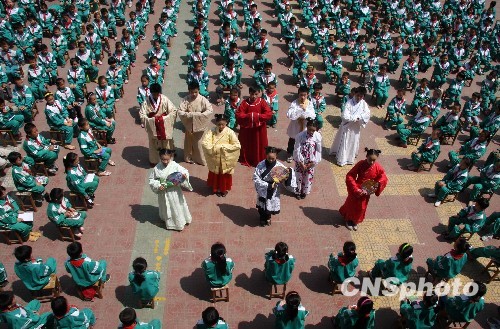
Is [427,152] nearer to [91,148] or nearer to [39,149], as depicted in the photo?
A: [91,148]

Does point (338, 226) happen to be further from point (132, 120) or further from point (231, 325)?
point (132, 120)

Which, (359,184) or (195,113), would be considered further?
(195,113)

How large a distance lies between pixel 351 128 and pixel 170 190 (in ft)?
16.5

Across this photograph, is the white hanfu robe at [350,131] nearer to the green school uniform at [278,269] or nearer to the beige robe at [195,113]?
the beige robe at [195,113]

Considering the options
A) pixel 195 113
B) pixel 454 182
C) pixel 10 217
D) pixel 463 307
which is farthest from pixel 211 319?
pixel 454 182

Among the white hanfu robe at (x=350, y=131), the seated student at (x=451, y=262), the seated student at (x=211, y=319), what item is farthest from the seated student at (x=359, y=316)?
the white hanfu robe at (x=350, y=131)

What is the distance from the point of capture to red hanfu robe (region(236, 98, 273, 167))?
34.0ft

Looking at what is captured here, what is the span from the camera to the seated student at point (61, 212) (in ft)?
27.2

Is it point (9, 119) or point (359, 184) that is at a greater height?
point (359, 184)

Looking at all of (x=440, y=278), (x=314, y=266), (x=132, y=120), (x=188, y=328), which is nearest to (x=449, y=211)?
(x=440, y=278)

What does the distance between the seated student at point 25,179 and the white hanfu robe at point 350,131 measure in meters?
7.36

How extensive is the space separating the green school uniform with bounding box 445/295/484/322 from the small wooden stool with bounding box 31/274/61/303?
22.9ft

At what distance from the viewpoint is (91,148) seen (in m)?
10.4

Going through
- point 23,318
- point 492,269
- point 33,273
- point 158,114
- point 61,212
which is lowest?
point 492,269
